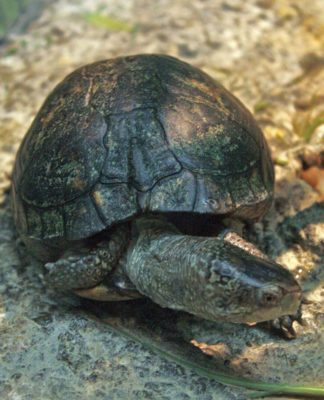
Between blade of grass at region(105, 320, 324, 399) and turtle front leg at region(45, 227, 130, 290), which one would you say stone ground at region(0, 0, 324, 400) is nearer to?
blade of grass at region(105, 320, 324, 399)

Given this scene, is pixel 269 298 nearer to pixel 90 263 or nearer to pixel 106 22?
pixel 90 263

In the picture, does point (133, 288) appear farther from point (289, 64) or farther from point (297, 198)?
point (289, 64)

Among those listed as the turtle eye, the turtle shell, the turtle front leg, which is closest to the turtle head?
A: the turtle eye

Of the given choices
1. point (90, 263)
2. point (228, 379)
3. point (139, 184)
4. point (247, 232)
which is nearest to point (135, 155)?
point (139, 184)

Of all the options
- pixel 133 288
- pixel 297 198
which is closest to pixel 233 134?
pixel 297 198

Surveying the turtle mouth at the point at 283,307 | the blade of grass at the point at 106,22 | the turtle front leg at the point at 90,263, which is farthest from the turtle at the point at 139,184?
the blade of grass at the point at 106,22
